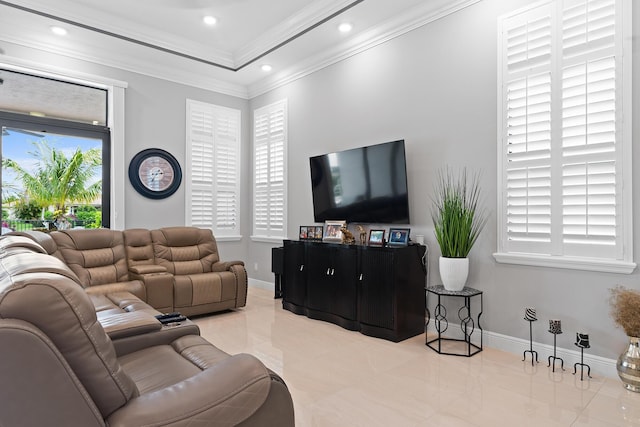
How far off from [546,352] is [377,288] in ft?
4.67

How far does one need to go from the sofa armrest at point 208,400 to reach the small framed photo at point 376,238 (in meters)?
2.79

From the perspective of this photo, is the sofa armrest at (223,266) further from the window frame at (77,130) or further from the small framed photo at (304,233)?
the window frame at (77,130)

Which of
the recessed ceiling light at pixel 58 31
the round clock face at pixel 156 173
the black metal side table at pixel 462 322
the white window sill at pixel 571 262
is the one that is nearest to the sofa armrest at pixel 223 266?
the round clock face at pixel 156 173

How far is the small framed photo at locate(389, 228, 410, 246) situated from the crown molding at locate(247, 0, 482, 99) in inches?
81.5

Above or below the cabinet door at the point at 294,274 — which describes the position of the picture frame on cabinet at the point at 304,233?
above

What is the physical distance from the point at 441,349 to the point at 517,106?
2145mm

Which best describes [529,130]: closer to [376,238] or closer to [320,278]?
[376,238]

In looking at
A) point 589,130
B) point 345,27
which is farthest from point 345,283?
point 345,27

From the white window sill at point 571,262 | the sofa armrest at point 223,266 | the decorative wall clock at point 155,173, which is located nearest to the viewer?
the white window sill at point 571,262

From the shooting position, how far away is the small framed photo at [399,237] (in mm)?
3719

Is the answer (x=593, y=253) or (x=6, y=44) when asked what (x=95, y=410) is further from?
(x=6, y=44)

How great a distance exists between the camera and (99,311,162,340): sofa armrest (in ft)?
6.15

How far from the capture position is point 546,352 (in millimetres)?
2953

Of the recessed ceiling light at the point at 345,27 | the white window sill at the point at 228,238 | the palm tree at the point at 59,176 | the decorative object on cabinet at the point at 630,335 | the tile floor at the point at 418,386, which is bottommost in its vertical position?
the tile floor at the point at 418,386
